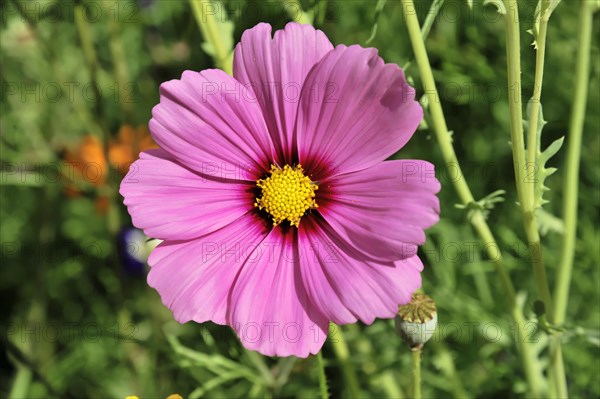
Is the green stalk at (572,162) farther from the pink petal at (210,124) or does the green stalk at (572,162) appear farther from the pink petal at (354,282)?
the pink petal at (210,124)

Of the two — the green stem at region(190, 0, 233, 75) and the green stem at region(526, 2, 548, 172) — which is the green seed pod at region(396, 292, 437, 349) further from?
the green stem at region(190, 0, 233, 75)

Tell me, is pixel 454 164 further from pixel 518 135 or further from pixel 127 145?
pixel 127 145

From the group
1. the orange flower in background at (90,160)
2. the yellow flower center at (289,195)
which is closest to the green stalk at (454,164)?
the yellow flower center at (289,195)

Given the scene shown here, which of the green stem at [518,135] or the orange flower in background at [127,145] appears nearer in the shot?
the green stem at [518,135]

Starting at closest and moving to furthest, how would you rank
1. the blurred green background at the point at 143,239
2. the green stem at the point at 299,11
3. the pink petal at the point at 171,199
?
the pink petal at the point at 171,199 < the green stem at the point at 299,11 < the blurred green background at the point at 143,239

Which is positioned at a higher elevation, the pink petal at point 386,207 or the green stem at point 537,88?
the green stem at point 537,88

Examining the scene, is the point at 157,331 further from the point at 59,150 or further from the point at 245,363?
the point at 59,150

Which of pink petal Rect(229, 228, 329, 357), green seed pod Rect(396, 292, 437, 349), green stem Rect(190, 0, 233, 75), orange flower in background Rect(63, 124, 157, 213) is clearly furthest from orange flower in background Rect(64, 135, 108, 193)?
green seed pod Rect(396, 292, 437, 349)
